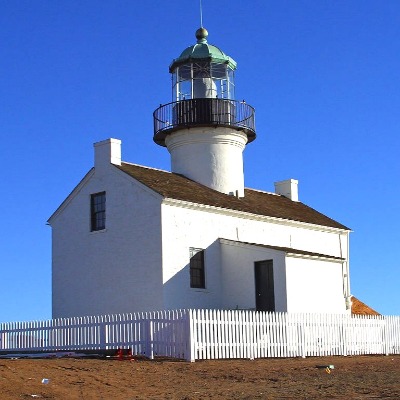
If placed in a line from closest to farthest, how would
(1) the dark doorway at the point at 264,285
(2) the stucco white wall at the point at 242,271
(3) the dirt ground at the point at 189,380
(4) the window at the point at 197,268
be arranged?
(3) the dirt ground at the point at 189,380
(2) the stucco white wall at the point at 242,271
(1) the dark doorway at the point at 264,285
(4) the window at the point at 197,268

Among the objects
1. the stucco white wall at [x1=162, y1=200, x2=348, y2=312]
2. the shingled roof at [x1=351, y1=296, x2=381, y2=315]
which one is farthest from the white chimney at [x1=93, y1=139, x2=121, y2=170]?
the shingled roof at [x1=351, y1=296, x2=381, y2=315]

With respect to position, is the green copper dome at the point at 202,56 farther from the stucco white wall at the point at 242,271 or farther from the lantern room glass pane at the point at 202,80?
the stucco white wall at the point at 242,271

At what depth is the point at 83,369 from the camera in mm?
16500

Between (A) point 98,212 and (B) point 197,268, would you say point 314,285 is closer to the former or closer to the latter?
(B) point 197,268

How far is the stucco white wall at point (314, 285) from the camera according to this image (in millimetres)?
26000

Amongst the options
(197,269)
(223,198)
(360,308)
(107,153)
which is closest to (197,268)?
(197,269)

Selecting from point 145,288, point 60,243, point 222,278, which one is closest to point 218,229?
point 222,278

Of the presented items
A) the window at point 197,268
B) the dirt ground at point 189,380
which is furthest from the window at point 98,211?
the dirt ground at point 189,380

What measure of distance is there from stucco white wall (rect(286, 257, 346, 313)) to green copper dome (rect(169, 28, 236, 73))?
29.8 ft

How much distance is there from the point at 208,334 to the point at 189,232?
20.2 feet

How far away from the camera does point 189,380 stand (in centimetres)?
1619

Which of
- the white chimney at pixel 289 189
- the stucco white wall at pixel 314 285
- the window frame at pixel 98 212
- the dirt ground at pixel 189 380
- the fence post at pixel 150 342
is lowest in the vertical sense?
the dirt ground at pixel 189 380

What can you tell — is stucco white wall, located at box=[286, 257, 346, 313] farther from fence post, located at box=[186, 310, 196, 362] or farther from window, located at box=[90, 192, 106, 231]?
window, located at box=[90, 192, 106, 231]

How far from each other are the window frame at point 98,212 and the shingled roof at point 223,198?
1.37 metres
